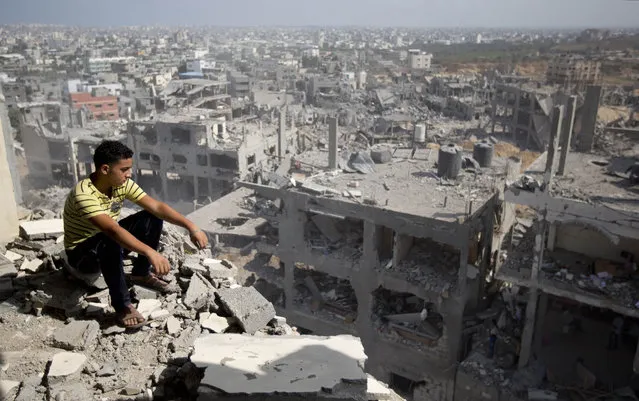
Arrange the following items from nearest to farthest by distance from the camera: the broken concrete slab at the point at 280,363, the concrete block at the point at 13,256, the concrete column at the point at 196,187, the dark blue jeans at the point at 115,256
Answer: the broken concrete slab at the point at 280,363
the dark blue jeans at the point at 115,256
the concrete block at the point at 13,256
the concrete column at the point at 196,187

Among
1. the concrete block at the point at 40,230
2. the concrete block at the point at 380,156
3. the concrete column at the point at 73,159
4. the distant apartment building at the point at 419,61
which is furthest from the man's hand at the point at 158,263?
the distant apartment building at the point at 419,61

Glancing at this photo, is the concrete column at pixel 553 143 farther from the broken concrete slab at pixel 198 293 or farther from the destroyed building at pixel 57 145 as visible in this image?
the destroyed building at pixel 57 145

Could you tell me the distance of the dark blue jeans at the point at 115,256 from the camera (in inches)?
169

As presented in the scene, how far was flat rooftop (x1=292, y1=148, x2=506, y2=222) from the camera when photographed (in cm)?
1432

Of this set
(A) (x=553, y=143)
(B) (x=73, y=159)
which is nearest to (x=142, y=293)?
(A) (x=553, y=143)

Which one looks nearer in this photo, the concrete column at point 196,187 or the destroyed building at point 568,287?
the destroyed building at point 568,287

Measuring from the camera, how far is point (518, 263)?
13086 millimetres

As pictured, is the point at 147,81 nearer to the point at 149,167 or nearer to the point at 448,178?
the point at 149,167

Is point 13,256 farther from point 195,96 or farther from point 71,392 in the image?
point 195,96

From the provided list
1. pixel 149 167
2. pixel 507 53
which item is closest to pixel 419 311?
pixel 149 167

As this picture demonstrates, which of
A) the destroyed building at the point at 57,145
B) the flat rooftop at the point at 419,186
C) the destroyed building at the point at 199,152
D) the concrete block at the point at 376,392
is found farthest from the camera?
the destroyed building at the point at 57,145

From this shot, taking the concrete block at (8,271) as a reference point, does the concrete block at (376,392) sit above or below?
below

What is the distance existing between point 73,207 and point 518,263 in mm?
11488

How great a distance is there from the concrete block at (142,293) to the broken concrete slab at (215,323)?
646 mm
